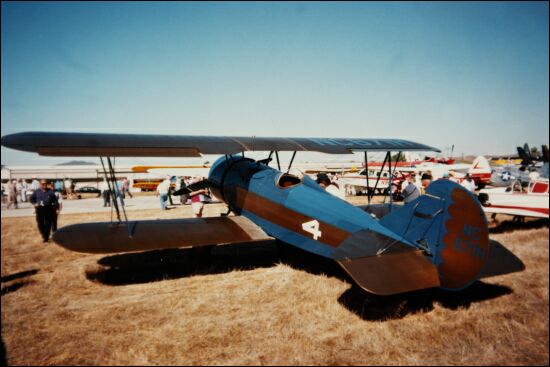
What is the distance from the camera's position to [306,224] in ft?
15.7

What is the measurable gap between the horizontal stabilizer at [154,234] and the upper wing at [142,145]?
1.36 metres

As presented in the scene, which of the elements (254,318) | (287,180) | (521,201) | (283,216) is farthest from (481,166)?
(254,318)

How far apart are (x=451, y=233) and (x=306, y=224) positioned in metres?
1.96

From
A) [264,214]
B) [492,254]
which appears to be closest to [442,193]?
[492,254]

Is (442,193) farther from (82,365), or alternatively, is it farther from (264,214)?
(82,365)

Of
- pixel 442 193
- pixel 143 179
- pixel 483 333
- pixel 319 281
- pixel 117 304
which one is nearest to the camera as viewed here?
pixel 483 333

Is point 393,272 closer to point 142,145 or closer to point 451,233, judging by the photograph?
point 451,233

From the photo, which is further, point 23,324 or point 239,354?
point 23,324

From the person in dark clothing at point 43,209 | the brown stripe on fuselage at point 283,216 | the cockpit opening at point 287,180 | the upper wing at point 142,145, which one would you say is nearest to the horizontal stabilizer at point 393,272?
the brown stripe on fuselage at point 283,216

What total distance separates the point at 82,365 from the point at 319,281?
3134 millimetres

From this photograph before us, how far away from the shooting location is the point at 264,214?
18.6 ft

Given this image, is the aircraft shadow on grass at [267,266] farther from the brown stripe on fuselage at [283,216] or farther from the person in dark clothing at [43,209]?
the person in dark clothing at [43,209]

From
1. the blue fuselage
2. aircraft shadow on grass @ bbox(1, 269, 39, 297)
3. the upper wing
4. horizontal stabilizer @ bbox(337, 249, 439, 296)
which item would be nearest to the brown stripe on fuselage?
the blue fuselage

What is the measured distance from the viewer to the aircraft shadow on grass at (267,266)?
3932mm
